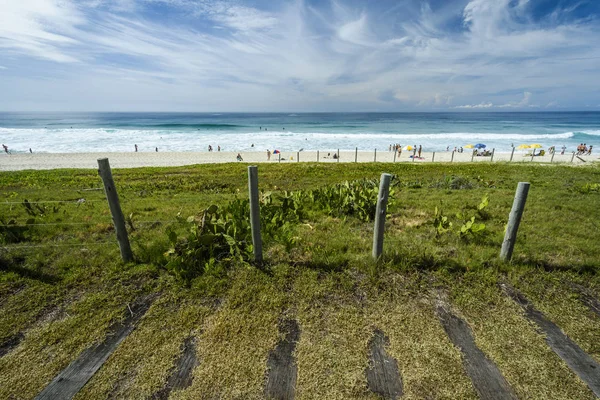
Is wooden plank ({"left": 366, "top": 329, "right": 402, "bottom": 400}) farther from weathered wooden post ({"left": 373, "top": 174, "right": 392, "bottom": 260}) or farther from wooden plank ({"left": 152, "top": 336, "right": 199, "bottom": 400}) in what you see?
wooden plank ({"left": 152, "top": 336, "right": 199, "bottom": 400})

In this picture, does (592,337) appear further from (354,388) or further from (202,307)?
(202,307)

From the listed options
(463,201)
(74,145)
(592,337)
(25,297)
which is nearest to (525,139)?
(463,201)

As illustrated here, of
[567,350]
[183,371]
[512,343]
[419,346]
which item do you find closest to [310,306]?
[419,346]

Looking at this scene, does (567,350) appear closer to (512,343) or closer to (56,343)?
(512,343)

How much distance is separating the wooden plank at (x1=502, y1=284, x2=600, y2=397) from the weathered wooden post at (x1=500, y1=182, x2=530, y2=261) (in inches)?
34.3

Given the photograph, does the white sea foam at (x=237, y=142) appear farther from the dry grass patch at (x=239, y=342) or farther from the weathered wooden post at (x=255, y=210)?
the dry grass patch at (x=239, y=342)

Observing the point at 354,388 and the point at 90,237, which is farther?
the point at 90,237

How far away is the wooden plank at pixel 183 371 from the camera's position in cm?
239

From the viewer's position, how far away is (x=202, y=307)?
337 centimetres

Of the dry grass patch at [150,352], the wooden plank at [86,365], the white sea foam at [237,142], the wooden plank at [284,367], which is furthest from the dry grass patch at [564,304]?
the white sea foam at [237,142]

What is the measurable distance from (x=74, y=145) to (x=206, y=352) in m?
55.2

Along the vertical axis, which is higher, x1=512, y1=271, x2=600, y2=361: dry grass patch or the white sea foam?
x1=512, y1=271, x2=600, y2=361: dry grass patch

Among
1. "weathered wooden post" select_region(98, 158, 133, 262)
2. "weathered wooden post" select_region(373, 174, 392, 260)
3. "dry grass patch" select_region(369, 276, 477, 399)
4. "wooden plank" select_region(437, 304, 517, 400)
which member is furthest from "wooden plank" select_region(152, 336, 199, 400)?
"weathered wooden post" select_region(373, 174, 392, 260)

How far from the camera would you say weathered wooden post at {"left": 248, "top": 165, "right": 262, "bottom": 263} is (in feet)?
12.5
